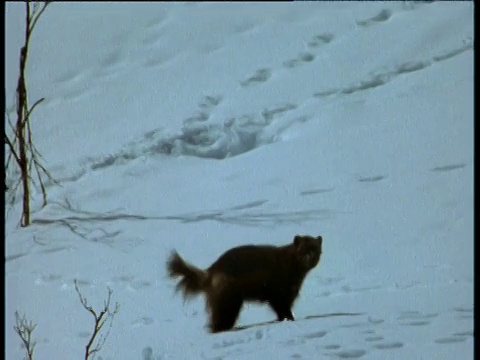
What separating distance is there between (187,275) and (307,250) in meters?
0.34

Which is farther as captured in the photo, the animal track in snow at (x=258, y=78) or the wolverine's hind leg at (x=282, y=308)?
the animal track in snow at (x=258, y=78)

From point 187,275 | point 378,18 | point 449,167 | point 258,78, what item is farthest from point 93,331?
point 378,18

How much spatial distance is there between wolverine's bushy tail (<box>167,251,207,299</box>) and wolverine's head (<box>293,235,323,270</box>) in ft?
0.86

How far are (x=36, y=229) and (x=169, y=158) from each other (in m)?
0.42

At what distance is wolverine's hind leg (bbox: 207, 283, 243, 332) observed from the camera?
307cm

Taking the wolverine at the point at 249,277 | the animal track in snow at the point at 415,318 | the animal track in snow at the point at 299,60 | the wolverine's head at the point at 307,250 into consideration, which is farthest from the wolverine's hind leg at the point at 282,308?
the animal track in snow at the point at 299,60

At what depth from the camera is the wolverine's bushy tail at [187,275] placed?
10.1 ft

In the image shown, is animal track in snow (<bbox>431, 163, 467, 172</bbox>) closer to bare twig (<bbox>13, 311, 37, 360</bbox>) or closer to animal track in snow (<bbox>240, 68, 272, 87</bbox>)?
animal track in snow (<bbox>240, 68, 272, 87</bbox>)

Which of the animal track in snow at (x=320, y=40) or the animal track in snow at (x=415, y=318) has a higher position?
the animal track in snow at (x=320, y=40)

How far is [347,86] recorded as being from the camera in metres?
3.21

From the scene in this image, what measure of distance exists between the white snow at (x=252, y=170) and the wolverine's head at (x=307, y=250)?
0.03 metres

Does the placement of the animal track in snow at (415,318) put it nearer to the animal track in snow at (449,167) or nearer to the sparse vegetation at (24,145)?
the animal track in snow at (449,167)

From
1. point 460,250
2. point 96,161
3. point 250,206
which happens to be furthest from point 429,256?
point 96,161

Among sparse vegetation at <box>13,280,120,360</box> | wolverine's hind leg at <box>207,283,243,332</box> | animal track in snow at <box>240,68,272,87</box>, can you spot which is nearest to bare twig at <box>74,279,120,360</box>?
sparse vegetation at <box>13,280,120,360</box>
